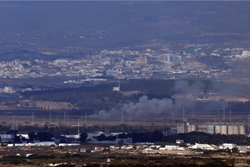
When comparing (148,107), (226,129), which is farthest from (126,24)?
(226,129)

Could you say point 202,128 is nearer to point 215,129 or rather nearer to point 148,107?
point 215,129

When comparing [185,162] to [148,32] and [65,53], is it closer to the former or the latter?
[65,53]

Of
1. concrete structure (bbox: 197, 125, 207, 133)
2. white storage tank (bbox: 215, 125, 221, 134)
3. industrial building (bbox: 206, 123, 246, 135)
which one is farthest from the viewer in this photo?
concrete structure (bbox: 197, 125, 207, 133)

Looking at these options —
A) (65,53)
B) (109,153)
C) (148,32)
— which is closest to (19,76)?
(65,53)

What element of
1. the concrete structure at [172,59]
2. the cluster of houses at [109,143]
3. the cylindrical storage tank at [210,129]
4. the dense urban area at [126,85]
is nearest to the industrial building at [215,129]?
the cylindrical storage tank at [210,129]

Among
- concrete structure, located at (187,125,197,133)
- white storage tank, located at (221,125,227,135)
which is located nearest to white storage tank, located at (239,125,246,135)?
white storage tank, located at (221,125,227,135)

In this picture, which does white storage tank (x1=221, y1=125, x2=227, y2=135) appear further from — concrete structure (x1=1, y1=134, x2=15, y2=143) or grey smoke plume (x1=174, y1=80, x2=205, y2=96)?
grey smoke plume (x1=174, y1=80, x2=205, y2=96)

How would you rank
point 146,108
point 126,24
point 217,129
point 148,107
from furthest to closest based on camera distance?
point 126,24 < point 148,107 < point 146,108 < point 217,129

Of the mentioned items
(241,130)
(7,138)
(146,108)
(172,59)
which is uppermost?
(172,59)

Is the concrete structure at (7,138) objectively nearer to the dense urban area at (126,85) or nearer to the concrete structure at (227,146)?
the dense urban area at (126,85)
